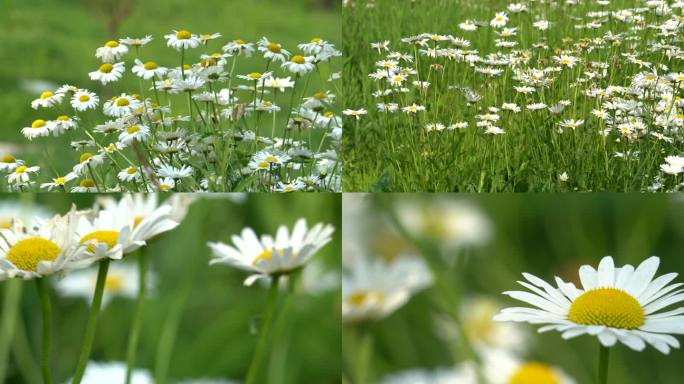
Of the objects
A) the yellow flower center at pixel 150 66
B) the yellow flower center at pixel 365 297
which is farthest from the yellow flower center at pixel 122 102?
the yellow flower center at pixel 365 297

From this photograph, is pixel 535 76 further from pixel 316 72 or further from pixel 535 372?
→ pixel 535 372

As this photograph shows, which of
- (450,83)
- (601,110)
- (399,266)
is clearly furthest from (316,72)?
(399,266)

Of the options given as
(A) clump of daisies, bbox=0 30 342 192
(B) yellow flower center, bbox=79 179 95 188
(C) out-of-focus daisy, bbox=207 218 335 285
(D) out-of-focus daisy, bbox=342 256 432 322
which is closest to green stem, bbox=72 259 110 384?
(C) out-of-focus daisy, bbox=207 218 335 285

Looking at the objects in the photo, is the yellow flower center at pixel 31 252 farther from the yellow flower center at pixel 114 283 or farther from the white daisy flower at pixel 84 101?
the white daisy flower at pixel 84 101

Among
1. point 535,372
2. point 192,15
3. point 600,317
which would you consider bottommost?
point 535,372


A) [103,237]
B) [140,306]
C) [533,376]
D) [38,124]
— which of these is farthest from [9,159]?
[533,376]

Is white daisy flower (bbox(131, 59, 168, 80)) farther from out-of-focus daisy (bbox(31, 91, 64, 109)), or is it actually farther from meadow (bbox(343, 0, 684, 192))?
meadow (bbox(343, 0, 684, 192))

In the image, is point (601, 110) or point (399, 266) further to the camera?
point (601, 110)
